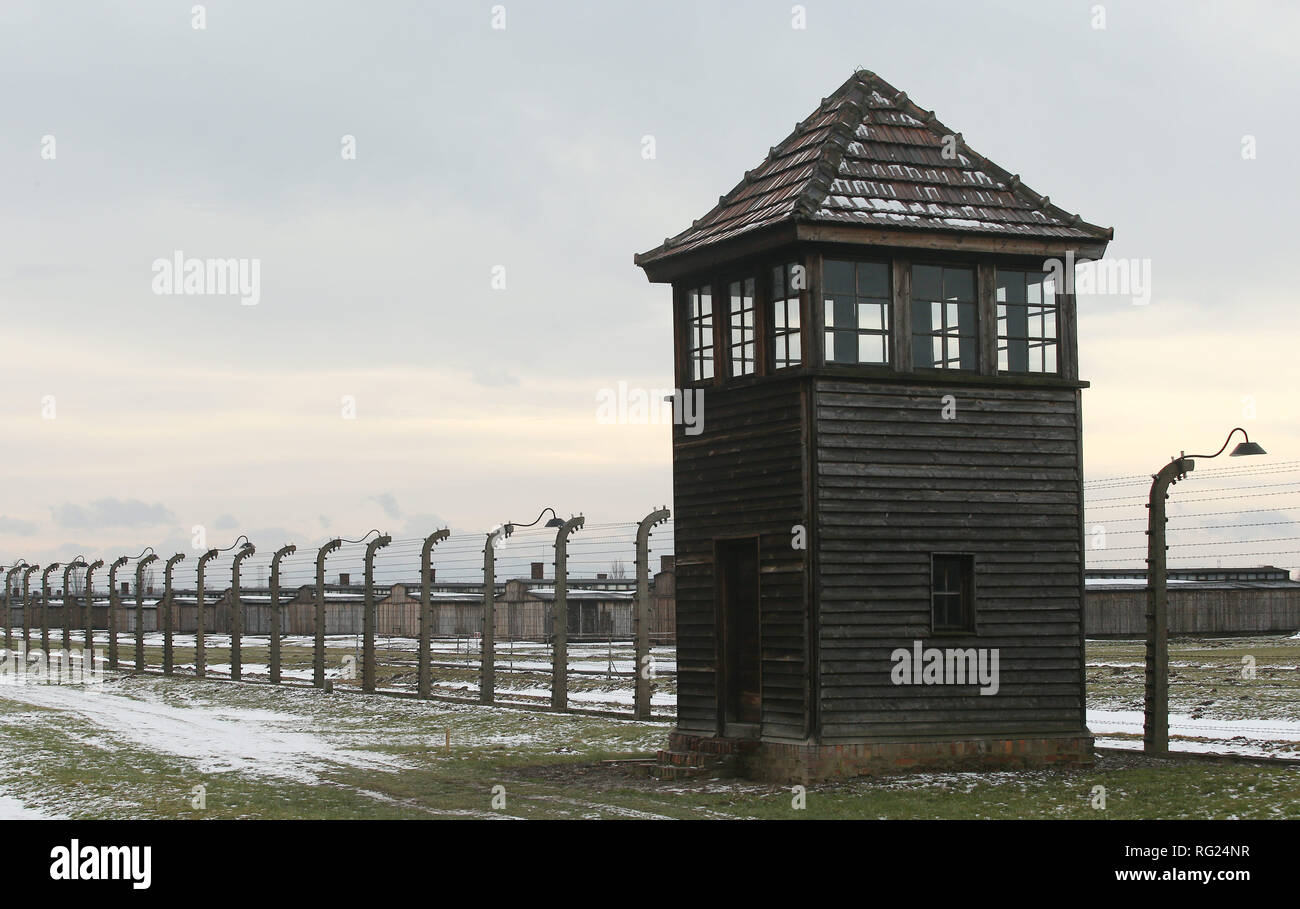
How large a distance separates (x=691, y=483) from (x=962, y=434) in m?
3.67

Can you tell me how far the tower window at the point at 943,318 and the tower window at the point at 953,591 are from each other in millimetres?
2423

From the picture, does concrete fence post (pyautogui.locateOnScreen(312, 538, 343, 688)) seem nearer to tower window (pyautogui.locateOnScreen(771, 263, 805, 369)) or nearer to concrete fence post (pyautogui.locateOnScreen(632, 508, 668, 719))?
concrete fence post (pyautogui.locateOnScreen(632, 508, 668, 719))

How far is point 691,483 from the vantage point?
19.8 metres

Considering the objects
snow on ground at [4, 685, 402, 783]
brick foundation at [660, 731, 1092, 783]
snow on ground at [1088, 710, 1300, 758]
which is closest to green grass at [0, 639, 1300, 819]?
snow on ground at [4, 685, 402, 783]

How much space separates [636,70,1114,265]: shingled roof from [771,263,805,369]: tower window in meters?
0.70

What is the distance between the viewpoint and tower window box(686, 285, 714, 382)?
19672mm

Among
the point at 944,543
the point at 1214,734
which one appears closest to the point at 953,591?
the point at 944,543

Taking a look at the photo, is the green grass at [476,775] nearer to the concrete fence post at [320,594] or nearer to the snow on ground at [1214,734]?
the snow on ground at [1214,734]

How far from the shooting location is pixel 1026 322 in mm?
18922

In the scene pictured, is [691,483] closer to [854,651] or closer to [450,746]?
[854,651]

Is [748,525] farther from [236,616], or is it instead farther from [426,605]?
[236,616]

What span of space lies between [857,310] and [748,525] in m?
3.01

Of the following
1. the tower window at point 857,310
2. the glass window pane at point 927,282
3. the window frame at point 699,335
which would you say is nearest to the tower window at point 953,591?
the tower window at point 857,310
